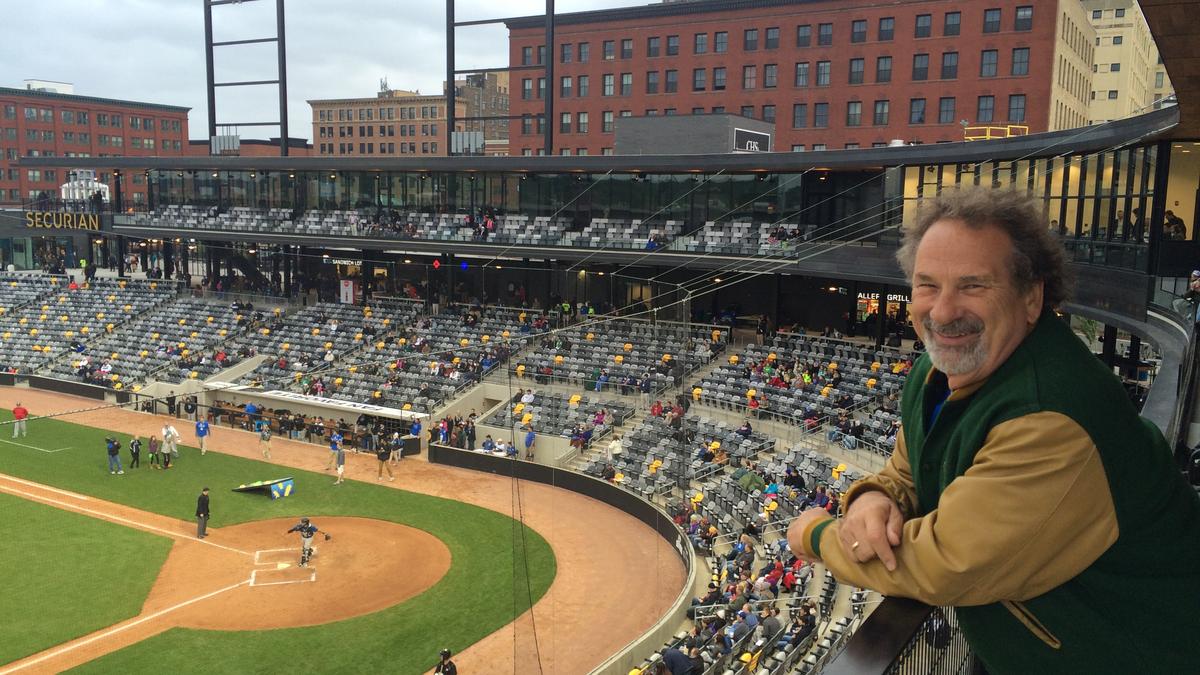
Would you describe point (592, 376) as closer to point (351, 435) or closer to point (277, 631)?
point (351, 435)

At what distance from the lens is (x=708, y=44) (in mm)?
64938

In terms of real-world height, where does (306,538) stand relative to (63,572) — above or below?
above

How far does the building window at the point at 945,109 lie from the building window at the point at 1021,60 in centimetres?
407

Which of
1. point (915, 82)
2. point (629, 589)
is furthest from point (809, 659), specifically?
point (915, 82)

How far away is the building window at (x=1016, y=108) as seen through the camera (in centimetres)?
5394

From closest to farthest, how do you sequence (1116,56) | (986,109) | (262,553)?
1. (262,553)
2. (986,109)
3. (1116,56)

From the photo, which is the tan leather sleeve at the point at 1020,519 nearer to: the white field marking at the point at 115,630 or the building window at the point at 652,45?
the white field marking at the point at 115,630

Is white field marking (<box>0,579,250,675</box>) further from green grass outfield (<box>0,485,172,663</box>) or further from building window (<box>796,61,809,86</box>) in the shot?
building window (<box>796,61,809,86</box>)

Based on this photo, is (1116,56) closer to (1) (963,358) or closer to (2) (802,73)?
(2) (802,73)

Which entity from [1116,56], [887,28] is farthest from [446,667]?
[1116,56]

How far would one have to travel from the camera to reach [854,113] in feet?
197

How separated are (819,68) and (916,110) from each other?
7.43 meters

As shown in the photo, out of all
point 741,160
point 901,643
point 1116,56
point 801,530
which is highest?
point 1116,56

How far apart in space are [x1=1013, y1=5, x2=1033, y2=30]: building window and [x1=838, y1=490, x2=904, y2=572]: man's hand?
58600mm
